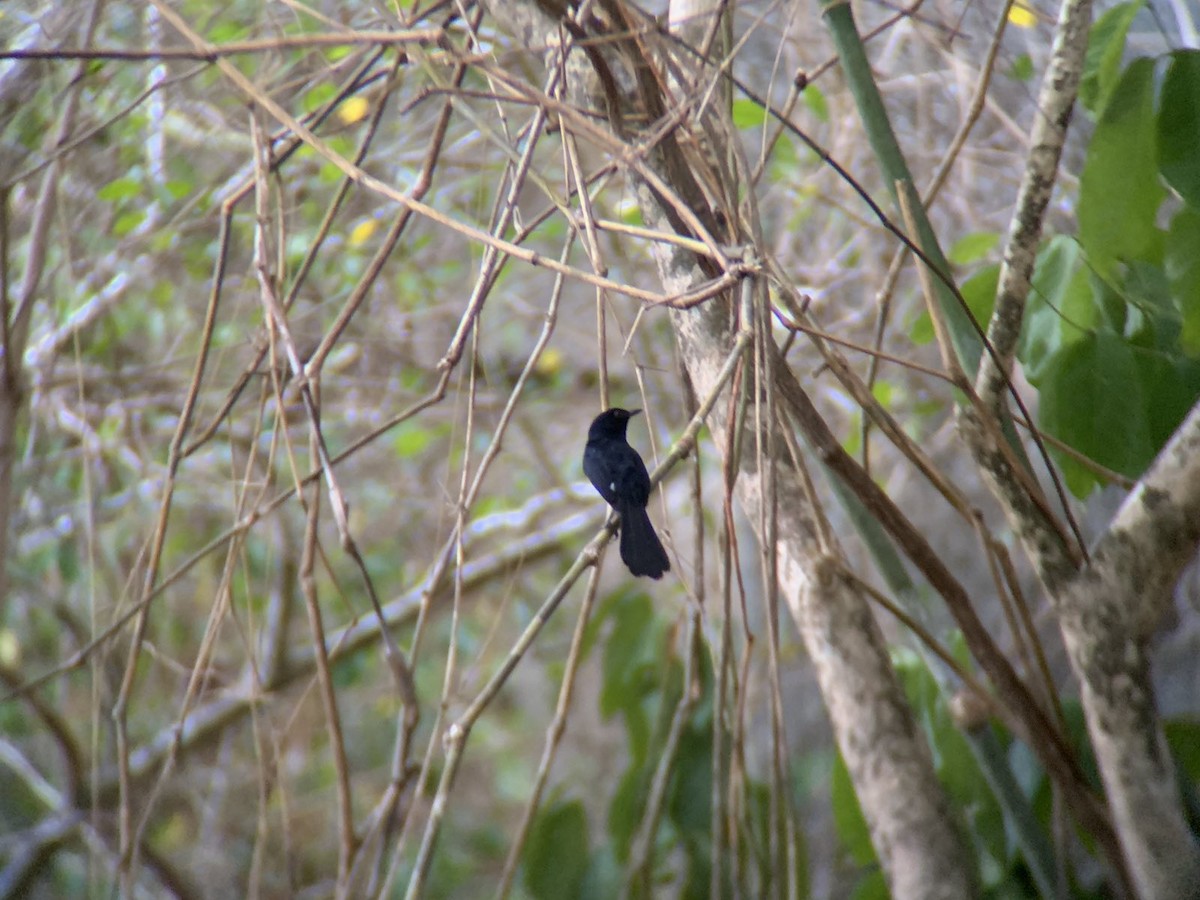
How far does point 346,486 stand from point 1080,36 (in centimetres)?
393

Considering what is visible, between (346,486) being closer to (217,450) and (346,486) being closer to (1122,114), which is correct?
(217,450)

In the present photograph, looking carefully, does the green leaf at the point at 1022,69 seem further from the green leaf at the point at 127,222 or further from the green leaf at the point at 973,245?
the green leaf at the point at 127,222

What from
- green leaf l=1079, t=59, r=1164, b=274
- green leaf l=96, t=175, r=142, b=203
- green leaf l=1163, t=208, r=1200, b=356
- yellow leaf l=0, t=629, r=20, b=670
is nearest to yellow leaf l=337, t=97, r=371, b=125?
green leaf l=96, t=175, r=142, b=203

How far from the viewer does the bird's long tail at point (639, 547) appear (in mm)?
2086

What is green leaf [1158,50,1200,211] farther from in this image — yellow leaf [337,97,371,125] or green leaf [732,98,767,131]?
yellow leaf [337,97,371,125]

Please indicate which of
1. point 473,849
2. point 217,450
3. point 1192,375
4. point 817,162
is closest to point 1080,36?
point 1192,375

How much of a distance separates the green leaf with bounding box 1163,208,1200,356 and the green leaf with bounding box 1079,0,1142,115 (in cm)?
24

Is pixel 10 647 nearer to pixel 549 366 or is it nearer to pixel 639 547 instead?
pixel 549 366

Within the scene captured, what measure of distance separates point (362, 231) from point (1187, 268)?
2745mm

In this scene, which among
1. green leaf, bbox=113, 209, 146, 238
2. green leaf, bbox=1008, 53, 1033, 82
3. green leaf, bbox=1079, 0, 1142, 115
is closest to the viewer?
green leaf, bbox=1079, 0, 1142, 115

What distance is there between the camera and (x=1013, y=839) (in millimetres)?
2127

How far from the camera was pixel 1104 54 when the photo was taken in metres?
1.72

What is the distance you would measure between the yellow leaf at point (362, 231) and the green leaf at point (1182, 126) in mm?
2656

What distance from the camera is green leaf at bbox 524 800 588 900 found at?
3.04 metres
